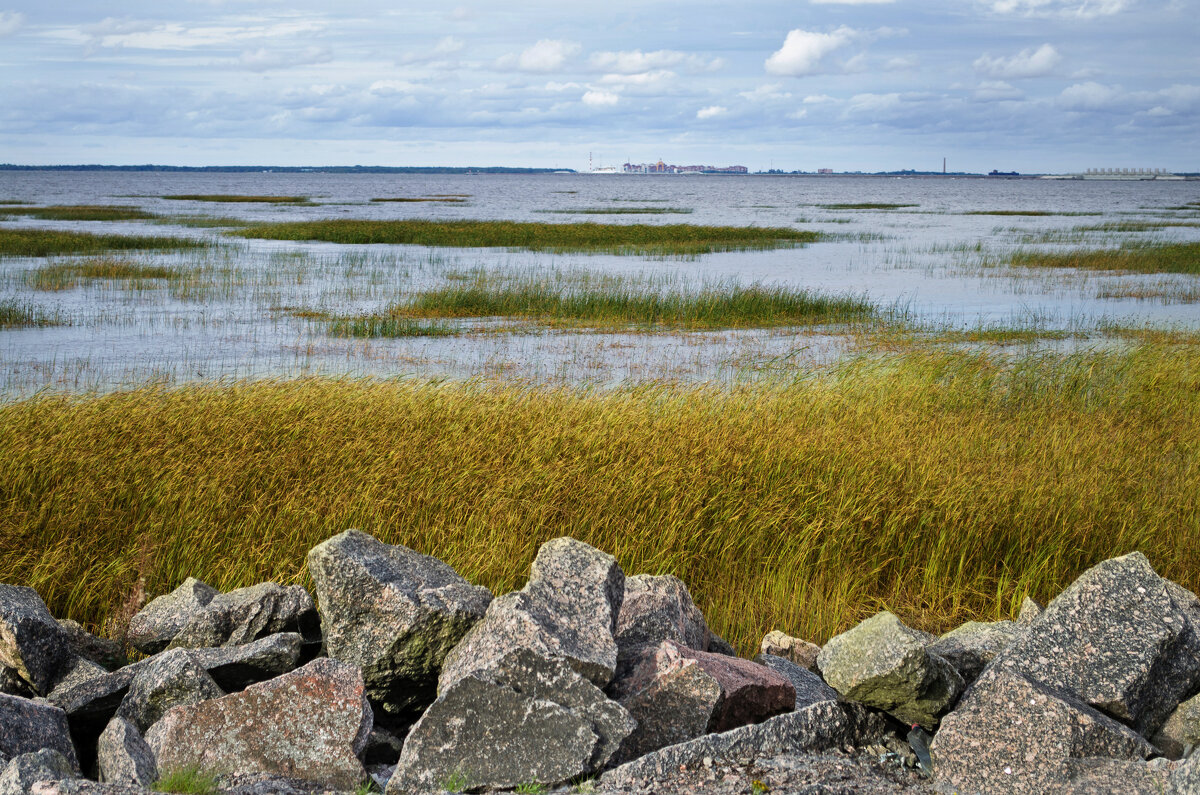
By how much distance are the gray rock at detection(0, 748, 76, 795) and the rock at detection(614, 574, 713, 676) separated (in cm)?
290

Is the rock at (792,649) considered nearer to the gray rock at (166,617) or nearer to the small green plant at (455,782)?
the small green plant at (455,782)

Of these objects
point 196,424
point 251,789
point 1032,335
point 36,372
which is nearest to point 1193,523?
point 251,789

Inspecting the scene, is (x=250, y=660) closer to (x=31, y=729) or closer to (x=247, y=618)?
(x=247, y=618)

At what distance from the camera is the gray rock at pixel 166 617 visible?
6.73 m

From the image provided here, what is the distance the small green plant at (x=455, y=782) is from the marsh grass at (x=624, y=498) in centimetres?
359

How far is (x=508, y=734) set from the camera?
15.7 feet

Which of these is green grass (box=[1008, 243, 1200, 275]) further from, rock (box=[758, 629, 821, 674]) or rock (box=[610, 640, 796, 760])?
rock (box=[610, 640, 796, 760])

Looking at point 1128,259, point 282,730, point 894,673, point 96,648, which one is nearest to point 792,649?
point 894,673

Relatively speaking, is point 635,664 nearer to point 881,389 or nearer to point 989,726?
point 989,726

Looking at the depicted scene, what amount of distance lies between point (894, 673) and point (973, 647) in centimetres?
132

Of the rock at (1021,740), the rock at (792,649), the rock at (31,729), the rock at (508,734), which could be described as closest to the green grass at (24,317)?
the rock at (31,729)

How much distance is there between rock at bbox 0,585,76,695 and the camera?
5793 mm

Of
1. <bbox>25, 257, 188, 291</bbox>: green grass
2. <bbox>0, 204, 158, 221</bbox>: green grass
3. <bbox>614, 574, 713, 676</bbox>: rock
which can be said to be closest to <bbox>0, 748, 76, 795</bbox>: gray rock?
<bbox>614, 574, 713, 676</bbox>: rock

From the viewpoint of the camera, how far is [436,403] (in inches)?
527
